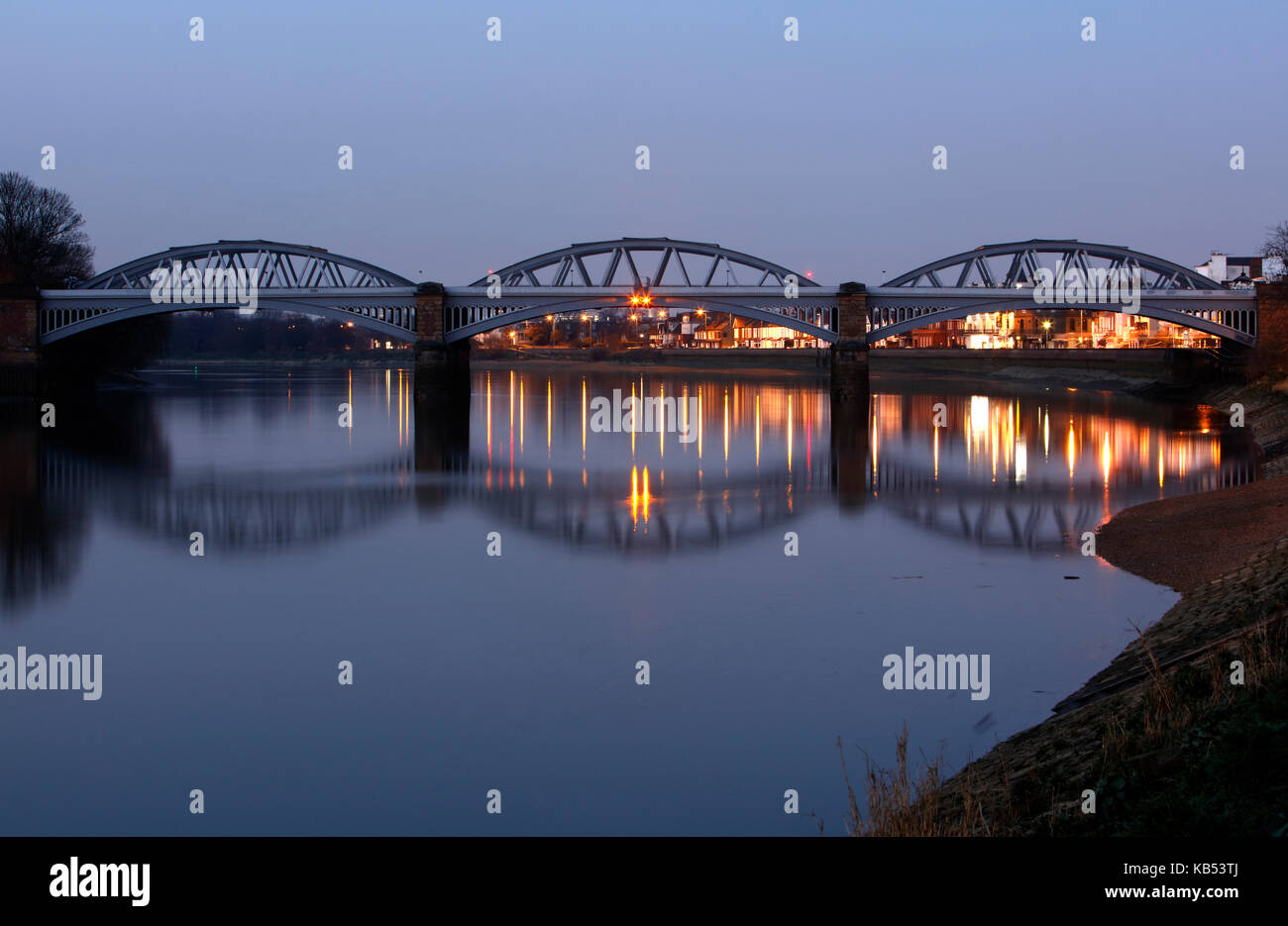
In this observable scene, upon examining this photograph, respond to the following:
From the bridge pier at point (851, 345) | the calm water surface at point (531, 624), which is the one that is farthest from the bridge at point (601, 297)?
the calm water surface at point (531, 624)

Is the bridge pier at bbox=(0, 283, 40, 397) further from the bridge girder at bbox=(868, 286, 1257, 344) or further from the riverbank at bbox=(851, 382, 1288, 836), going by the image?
the riverbank at bbox=(851, 382, 1288, 836)

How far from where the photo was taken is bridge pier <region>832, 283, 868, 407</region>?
7062 centimetres

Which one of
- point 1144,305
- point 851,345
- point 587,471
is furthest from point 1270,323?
point 587,471

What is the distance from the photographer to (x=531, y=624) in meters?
16.5

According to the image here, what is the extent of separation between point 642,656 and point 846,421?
41.0m

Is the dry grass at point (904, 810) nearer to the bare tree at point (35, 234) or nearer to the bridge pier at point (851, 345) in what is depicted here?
the bridge pier at point (851, 345)

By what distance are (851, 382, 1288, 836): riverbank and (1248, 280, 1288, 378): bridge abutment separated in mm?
55508

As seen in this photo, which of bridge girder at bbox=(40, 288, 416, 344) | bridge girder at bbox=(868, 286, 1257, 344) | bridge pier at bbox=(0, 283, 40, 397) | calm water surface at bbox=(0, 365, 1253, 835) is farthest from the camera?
bridge pier at bbox=(0, 283, 40, 397)

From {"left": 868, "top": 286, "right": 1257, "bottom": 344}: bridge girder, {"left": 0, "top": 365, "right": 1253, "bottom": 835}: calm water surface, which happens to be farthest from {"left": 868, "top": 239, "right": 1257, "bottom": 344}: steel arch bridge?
{"left": 0, "top": 365, "right": 1253, "bottom": 835}: calm water surface

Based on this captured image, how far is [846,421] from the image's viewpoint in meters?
→ 54.7

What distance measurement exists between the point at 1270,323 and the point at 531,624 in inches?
2485
